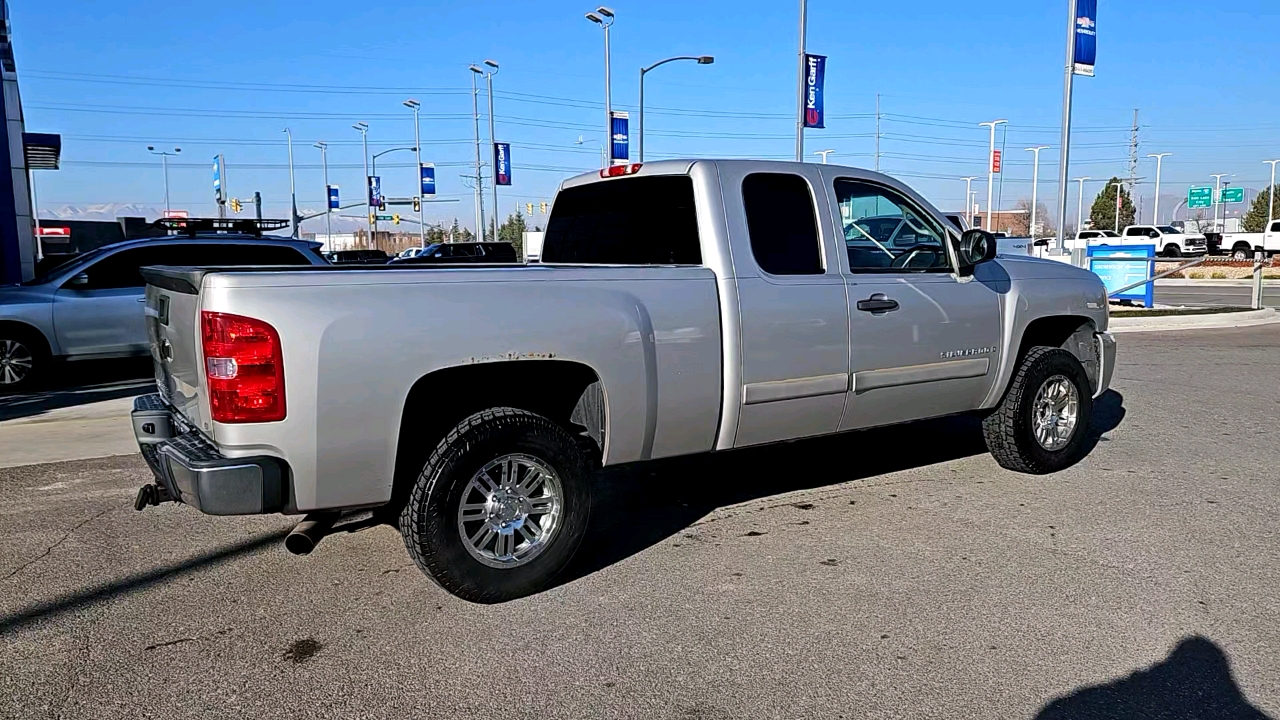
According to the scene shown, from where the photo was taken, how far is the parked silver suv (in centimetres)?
1025

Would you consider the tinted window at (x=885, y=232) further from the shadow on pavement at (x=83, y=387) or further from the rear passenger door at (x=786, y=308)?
the shadow on pavement at (x=83, y=387)

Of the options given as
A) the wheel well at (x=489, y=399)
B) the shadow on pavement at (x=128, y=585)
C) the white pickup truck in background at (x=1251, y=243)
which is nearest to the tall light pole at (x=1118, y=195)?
the white pickup truck in background at (x=1251, y=243)

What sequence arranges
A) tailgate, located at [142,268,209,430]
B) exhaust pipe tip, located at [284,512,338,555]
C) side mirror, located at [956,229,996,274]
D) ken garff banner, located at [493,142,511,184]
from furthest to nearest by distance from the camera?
ken garff banner, located at [493,142,511,184], side mirror, located at [956,229,996,274], exhaust pipe tip, located at [284,512,338,555], tailgate, located at [142,268,209,430]

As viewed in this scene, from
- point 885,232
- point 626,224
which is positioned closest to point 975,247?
point 885,232

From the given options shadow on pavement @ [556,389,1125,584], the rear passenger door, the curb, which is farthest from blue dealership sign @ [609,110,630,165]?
the rear passenger door

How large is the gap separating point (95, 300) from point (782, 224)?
8.70 metres

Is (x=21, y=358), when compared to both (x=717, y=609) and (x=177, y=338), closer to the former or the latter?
(x=177, y=338)

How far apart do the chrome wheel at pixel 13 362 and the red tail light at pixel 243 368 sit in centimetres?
833

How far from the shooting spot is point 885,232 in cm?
564

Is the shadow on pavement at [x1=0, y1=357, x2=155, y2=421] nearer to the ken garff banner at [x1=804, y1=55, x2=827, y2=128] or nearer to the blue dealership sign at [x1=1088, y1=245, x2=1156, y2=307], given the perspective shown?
the ken garff banner at [x1=804, y1=55, x2=827, y2=128]

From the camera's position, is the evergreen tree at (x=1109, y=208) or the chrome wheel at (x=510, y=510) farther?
the evergreen tree at (x=1109, y=208)

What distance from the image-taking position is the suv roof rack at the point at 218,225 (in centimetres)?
1175

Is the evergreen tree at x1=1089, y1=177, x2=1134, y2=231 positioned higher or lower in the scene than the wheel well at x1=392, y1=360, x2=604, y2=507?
higher

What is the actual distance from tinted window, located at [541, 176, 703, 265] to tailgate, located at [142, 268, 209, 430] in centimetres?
235
